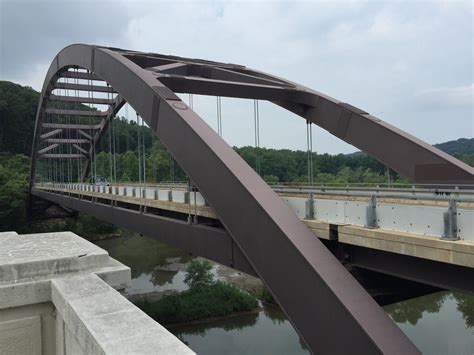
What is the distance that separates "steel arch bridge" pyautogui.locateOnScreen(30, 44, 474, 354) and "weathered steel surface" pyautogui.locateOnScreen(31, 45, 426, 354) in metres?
0.02

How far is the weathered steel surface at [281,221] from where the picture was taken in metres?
5.28

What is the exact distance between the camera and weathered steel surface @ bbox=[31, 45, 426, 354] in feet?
17.3

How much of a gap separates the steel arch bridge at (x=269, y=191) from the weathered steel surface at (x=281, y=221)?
2cm

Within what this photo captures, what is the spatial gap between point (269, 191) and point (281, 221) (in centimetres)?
88

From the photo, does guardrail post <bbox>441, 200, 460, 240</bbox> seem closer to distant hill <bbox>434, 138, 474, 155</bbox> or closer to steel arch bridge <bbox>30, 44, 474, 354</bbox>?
steel arch bridge <bbox>30, 44, 474, 354</bbox>

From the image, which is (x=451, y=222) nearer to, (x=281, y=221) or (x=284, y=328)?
(x=281, y=221)

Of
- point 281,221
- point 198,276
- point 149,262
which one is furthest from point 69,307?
point 149,262

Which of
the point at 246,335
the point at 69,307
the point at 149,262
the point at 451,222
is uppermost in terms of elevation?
the point at 451,222

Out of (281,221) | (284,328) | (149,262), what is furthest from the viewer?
(149,262)

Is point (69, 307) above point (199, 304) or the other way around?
above

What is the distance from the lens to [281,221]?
253 inches

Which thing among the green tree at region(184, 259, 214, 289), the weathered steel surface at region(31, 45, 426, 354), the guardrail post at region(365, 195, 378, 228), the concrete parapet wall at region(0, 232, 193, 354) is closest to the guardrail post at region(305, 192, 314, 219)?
the weathered steel surface at region(31, 45, 426, 354)

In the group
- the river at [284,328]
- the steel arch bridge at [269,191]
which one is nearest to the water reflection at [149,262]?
the river at [284,328]

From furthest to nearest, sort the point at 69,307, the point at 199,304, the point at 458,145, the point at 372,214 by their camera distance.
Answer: the point at 458,145 < the point at 199,304 < the point at 372,214 < the point at 69,307
